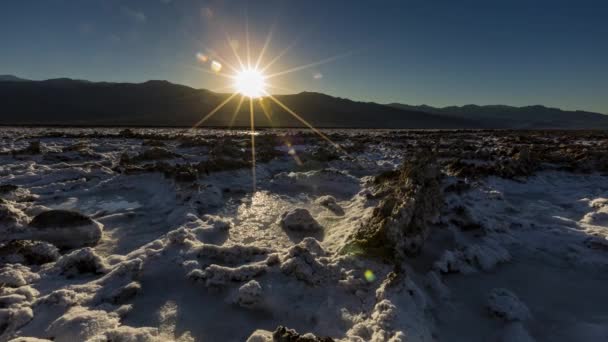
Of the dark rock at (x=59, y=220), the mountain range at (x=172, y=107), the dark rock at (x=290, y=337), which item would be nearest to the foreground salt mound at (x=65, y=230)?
the dark rock at (x=59, y=220)

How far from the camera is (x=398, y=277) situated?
3.90 meters

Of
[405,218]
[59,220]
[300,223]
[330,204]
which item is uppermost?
[405,218]

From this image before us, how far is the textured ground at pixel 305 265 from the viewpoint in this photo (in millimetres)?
3541

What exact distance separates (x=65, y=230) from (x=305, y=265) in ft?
15.0

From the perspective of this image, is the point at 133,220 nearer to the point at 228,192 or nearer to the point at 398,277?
the point at 228,192

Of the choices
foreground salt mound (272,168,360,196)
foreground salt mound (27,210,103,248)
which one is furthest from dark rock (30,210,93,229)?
foreground salt mound (272,168,360,196)

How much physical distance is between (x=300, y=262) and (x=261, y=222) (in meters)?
2.74

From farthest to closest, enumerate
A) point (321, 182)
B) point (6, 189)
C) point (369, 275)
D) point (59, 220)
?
point (321, 182)
point (6, 189)
point (59, 220)
point (369, 275)

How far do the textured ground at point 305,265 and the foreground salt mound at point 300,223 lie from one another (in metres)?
0.04

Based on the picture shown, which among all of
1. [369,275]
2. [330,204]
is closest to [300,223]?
[330,204]

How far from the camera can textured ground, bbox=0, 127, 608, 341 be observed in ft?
11.6

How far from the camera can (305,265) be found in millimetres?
4438

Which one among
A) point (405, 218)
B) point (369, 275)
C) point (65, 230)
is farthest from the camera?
point (65, 230)

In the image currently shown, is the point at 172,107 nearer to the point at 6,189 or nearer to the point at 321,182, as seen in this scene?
the point at 6,189
